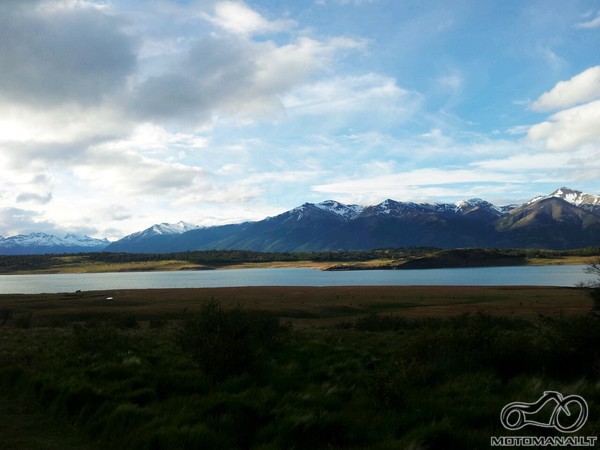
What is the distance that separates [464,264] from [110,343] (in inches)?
7790

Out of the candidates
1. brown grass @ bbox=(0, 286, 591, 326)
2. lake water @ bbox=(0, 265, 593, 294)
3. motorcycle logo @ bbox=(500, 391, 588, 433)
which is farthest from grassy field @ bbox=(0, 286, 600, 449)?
lake water @ bbox=(0, 265, 593, 294)

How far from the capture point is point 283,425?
7512 millimetres

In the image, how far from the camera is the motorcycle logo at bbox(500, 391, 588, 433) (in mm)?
7324

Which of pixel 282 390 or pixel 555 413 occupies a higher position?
pixel 555 413

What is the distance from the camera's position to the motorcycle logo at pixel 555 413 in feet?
24.0

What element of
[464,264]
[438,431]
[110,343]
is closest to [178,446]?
[438,431]

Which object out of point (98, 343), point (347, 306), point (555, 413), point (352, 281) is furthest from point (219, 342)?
point (352, 281)

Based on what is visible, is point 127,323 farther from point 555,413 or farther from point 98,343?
point 555,413

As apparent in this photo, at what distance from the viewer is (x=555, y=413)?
7.73 meters

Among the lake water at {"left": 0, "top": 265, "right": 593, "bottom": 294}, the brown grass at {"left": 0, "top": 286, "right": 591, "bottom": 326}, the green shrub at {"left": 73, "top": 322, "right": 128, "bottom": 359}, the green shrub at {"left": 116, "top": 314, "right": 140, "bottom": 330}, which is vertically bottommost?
the lake water at {"left": 0, "top": 265, "right": 593, "bottom": 294}

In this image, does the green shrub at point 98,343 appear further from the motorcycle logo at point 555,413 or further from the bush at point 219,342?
the motorcycle logo at point 555,413

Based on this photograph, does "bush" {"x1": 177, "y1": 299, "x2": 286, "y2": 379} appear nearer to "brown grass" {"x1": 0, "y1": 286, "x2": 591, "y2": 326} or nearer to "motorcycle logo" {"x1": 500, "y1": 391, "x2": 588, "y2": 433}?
Result: "motorcycle logo" {"x1": 500, "y1": 391, "x2": 588, "y2": 433}

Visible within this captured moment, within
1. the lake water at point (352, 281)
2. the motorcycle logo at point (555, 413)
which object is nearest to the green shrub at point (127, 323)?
the motorcycle logo at point (555, 413)

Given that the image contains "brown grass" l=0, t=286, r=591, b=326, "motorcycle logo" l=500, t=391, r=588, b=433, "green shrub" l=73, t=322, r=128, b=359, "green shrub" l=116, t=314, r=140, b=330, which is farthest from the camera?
"brown grass" l=0, t=286, r=591, b=326
